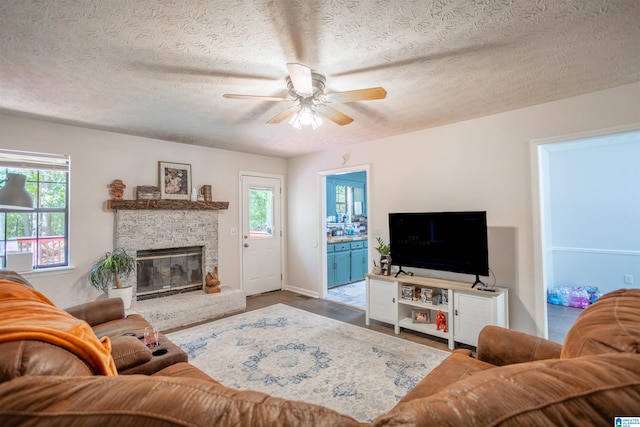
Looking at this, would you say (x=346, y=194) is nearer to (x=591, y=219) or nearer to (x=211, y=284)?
(x=211, y=284)

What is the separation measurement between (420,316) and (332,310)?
135cm

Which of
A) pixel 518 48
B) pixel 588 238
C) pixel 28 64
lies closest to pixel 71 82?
pixel 28 64

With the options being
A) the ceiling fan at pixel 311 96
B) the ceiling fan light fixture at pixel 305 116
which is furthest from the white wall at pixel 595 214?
the ceiling fan light fixture at pixel 305 116

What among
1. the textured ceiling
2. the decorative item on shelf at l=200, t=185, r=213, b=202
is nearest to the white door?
the decorative item on shelf at l=200, t=185, r=213, b=202

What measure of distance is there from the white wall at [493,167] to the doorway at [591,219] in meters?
1.26

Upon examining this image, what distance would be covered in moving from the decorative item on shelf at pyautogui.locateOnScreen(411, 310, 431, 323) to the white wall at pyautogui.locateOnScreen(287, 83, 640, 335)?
2.78ft

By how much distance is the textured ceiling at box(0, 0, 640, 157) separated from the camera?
1.56 m

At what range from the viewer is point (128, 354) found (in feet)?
5.31

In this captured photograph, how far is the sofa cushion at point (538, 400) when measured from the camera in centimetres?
57

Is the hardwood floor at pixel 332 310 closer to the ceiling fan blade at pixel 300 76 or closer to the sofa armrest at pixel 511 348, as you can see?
the sofa armrest at pixel 511 348

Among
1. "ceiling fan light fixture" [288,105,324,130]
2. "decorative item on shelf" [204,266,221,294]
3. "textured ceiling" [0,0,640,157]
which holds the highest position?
"textured ceiling" [0,0,640,157]

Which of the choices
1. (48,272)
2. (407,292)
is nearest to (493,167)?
(407,292)

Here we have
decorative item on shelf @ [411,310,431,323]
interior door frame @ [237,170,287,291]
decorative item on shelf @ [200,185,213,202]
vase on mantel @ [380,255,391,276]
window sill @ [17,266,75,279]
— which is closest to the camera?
window sill @ [17,266,75,279]

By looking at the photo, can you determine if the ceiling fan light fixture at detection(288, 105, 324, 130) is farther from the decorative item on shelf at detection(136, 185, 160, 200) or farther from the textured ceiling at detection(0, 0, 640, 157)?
the decorative item on shelf at detection(136, 185, 160, 200)
